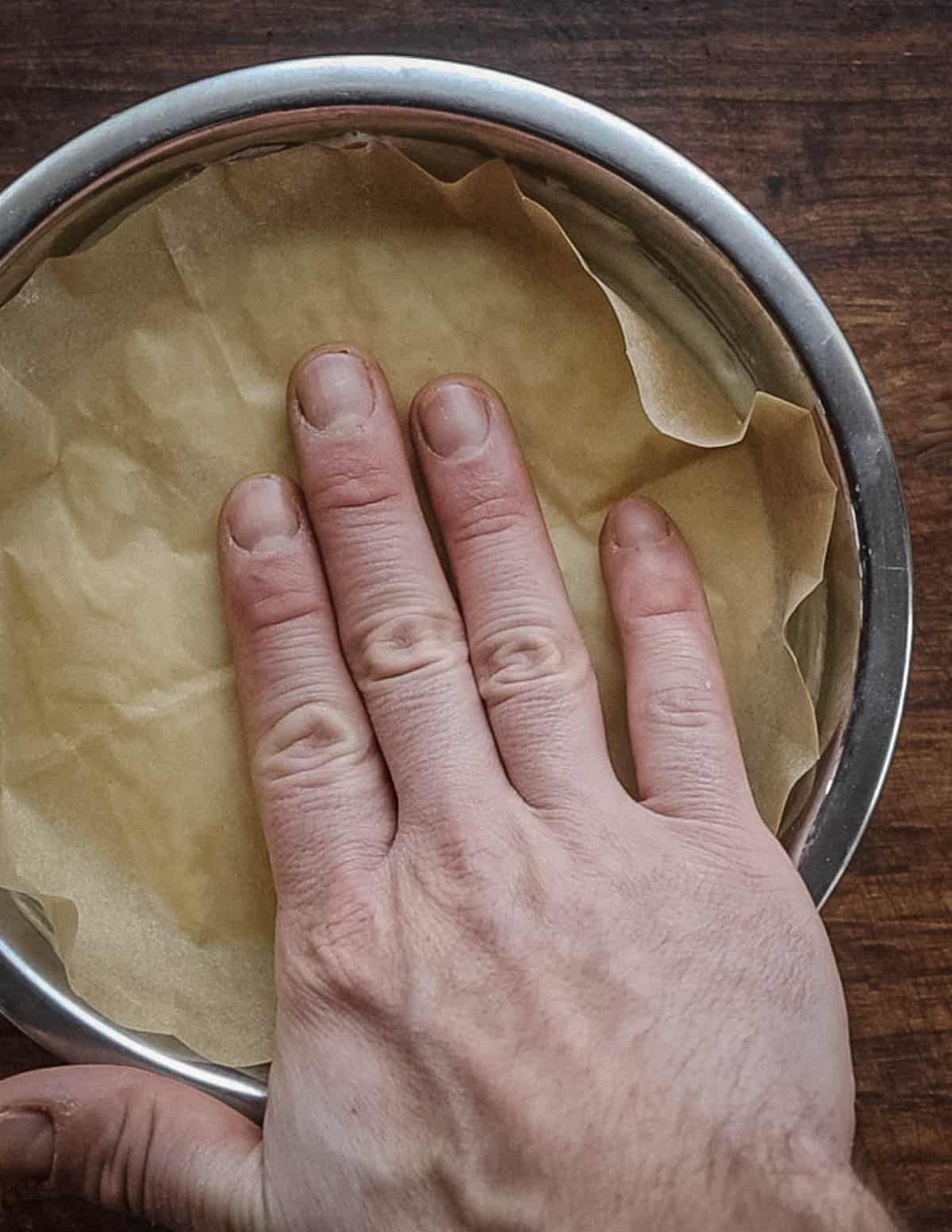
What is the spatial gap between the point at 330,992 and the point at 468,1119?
6 cm

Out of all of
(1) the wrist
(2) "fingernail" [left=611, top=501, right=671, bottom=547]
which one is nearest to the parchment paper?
(2) "fingernail" [left=611, top=501, right=671, bottom=547]

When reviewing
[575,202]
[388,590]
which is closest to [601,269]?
[575,202]

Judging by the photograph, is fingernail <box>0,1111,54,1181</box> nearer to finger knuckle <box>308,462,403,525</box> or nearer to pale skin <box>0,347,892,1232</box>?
pale skin <box>0,347,892,1232</box>

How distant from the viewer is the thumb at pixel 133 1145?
0.42 meters

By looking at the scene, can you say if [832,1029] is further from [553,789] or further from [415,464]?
[415,464]

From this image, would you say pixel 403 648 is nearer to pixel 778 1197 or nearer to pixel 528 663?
pixel 528 663

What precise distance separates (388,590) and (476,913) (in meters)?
0.11

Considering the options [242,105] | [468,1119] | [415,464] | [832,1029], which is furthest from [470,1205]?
[242,105]

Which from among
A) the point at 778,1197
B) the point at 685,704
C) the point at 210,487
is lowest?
the point at 778,1197

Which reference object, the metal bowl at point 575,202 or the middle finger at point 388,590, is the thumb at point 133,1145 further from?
the middle finger at point 388,590

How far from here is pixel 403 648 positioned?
1.49ft

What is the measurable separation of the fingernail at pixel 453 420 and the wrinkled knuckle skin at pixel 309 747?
9cm

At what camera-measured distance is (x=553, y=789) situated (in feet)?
1.48

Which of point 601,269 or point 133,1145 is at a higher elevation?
point 601,269
